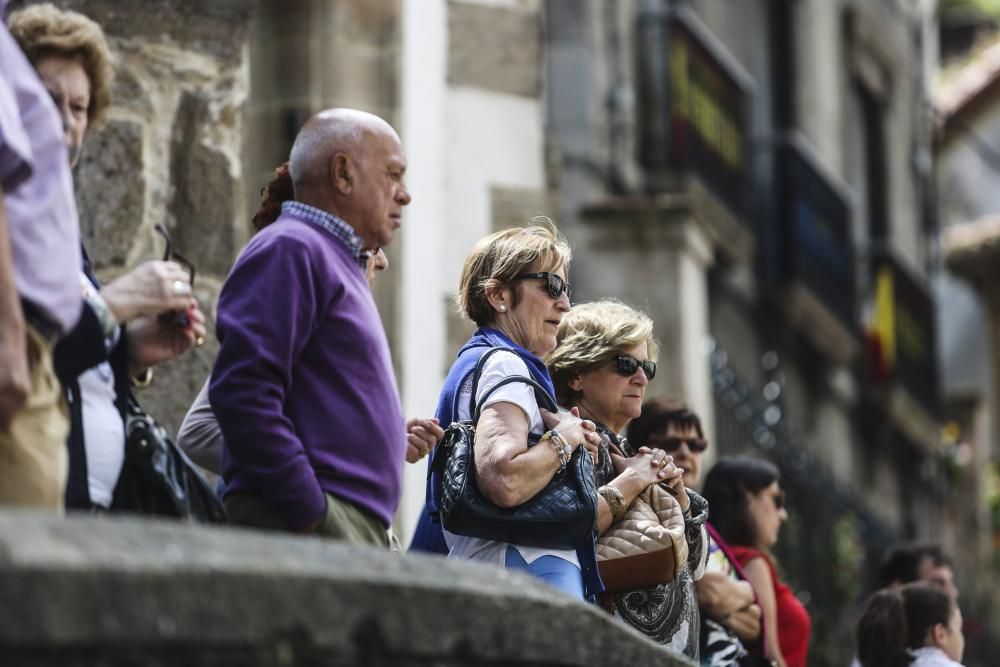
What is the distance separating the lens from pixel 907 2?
22.6 meters

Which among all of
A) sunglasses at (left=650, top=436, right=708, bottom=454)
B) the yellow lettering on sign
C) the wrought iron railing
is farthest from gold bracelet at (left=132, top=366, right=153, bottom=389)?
the yellow lettering on sign

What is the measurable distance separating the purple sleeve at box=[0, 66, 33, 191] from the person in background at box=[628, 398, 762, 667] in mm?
2898

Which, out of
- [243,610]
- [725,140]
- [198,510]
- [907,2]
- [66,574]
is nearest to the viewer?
[66,574]

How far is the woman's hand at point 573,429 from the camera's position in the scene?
16.3 ft

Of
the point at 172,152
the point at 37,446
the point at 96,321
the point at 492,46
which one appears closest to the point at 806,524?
the point at 492,46

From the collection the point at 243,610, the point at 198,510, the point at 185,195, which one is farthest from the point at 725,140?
the point at 243,610

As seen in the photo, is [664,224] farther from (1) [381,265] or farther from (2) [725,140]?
(1) [381,265]

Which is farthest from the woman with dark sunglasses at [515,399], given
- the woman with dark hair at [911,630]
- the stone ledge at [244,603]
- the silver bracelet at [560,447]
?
the woman with dark hair at [911,630]

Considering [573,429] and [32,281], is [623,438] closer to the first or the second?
[573,429]

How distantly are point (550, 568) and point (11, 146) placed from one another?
1787mm

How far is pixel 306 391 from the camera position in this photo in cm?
443

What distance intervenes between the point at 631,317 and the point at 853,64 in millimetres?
15094

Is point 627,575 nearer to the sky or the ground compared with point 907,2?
nearer to the ground

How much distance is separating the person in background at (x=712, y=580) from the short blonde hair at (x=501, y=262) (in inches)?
42.5
